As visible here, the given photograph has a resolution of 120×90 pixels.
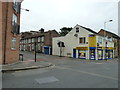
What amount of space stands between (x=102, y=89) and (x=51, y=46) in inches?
1287

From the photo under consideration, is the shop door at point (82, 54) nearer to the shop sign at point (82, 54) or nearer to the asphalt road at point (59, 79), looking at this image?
the shop sign at point (82, 54)

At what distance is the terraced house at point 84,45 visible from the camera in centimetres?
2680

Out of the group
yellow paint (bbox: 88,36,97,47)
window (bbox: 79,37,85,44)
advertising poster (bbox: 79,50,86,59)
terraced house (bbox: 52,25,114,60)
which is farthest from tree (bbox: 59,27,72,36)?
yellow paint (bbox: 88,36,97,47)

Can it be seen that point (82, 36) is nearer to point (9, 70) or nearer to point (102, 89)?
point (9, 70)

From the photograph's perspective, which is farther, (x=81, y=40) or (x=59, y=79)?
(x=81, y=40)

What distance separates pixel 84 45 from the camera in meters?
27.7

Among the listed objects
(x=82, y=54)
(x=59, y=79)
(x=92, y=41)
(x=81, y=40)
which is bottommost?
(x=59, y=79)

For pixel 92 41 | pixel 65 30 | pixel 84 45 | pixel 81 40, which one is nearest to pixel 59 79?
pixel 92 41

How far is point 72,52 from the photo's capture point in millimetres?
30328

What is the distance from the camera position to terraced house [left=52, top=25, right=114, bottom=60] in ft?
87.9

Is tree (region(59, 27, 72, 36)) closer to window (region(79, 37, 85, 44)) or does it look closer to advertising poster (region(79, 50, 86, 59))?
window (region(79, 37, 85, 44))

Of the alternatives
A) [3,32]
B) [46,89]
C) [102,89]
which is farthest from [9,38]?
[102,89]

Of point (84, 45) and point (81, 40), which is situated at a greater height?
point (81, 40)

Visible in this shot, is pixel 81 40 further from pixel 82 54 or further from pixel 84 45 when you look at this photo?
pixel 82 54
